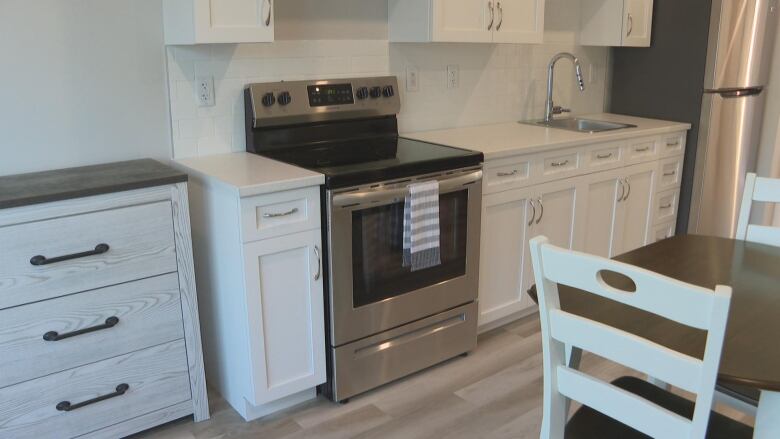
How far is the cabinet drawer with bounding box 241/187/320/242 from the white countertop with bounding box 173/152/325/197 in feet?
0.11

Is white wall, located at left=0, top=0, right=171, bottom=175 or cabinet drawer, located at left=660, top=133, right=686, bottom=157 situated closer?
white wall, located at left=0, top=0, right=171, bottom=175

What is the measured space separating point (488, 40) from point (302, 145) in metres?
1.04

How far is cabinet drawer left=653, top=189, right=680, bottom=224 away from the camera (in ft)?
12.7

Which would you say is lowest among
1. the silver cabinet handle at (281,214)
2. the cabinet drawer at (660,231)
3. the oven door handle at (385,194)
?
the cabinet drawer at (660,231)

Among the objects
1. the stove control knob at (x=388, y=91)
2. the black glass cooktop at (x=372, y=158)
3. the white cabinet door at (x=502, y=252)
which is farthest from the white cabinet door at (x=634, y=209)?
the stove control knob at (x=388, y=91)

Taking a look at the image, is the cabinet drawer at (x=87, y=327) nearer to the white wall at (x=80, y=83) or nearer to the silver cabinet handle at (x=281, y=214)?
the silver cabinet handle at (x=281, y=214)

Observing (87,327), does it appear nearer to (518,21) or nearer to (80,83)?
(80,83)

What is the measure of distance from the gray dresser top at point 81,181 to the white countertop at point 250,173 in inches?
5.4

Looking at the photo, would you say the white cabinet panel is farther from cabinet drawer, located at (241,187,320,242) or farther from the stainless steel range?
cabinet drawer, located at (241,187,320,242)

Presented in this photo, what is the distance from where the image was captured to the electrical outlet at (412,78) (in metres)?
3.27

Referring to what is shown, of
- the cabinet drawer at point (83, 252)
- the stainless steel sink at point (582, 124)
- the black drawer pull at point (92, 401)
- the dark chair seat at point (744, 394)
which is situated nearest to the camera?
the dark chair seat at point (744, 394)

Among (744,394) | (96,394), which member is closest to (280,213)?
(96,394)

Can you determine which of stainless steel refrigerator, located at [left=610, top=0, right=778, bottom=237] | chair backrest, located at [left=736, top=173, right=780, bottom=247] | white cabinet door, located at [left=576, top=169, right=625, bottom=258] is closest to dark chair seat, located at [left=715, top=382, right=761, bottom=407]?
chair backrest, located at [left=736, top=173, right=780, bottom=247]

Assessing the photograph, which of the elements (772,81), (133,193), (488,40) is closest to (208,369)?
(133,193)
